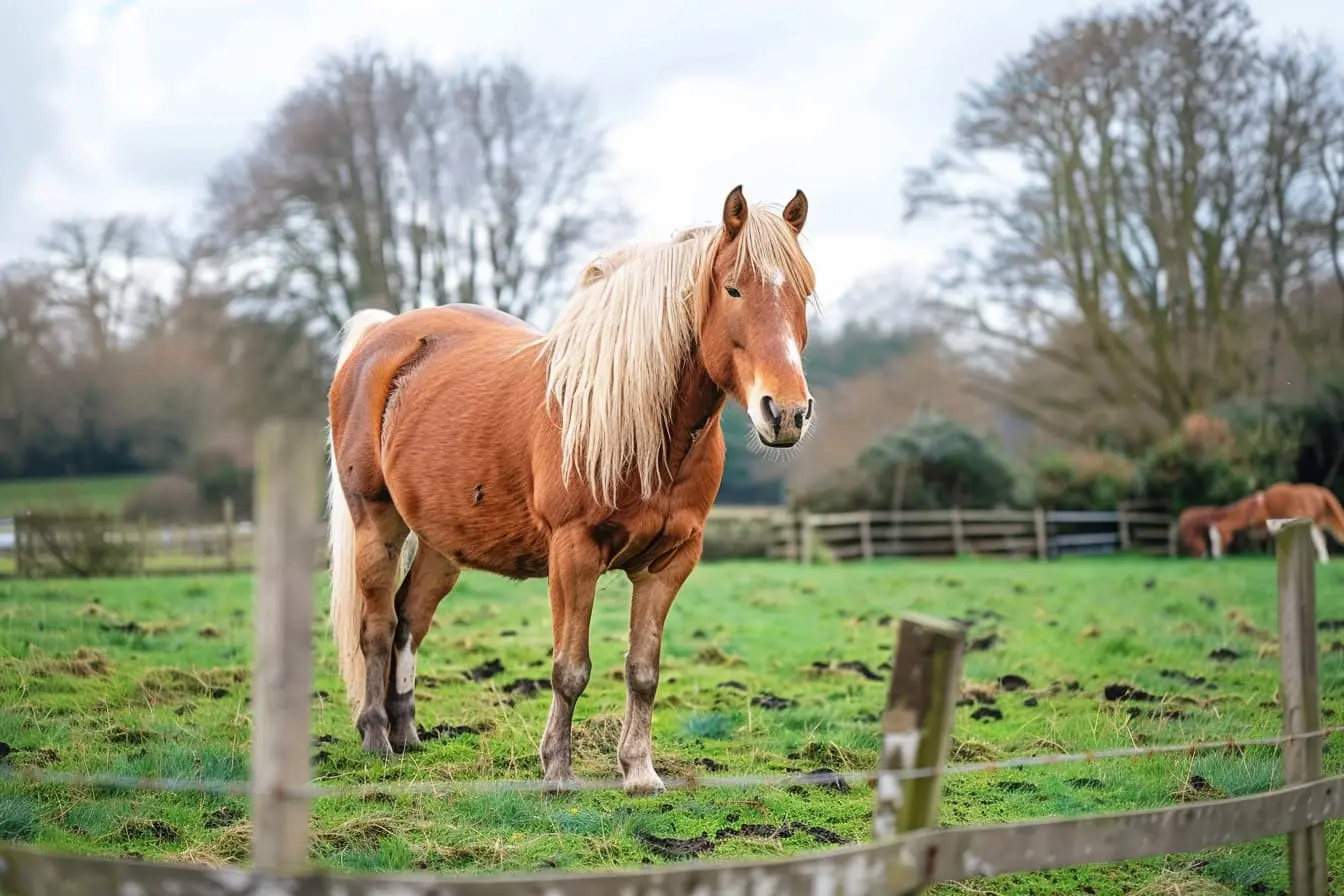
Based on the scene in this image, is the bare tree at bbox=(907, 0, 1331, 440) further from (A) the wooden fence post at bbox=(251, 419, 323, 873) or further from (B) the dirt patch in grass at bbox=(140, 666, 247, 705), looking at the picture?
(A) the wooden fence post at bbox=(251, 419, 323, 873)

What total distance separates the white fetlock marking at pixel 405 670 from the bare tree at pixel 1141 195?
21567 mm

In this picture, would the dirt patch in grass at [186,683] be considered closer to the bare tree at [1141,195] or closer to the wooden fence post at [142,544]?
the wooden fence post at [142,544]

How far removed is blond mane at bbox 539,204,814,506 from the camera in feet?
14.1

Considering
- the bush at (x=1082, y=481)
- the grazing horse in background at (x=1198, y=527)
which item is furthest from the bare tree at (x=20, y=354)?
the grazing horse in background at (x=1198, y=527)

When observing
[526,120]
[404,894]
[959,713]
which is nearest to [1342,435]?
[526,120]

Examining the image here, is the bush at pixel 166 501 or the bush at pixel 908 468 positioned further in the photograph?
the bush at pixel 908 468

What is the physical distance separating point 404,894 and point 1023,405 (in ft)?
89.3

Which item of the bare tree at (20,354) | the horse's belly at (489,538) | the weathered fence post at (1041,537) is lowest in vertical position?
the weathered fence post at (1041,537)

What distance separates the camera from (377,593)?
5.68m

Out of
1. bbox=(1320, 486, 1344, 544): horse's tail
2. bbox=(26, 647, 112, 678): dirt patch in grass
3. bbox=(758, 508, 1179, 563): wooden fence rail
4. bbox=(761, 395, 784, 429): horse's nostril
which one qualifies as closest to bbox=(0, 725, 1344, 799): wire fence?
bbox=(761, 395, 784, 429): horse's nostril

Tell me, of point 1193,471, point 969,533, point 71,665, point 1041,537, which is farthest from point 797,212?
point 1193,471

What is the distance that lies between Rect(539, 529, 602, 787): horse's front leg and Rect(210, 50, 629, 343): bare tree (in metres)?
20.8

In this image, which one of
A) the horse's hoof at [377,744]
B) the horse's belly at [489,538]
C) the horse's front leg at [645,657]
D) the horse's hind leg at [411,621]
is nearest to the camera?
the horse's front leg at [645,657]

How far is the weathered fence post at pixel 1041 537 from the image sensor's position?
2488 cm
